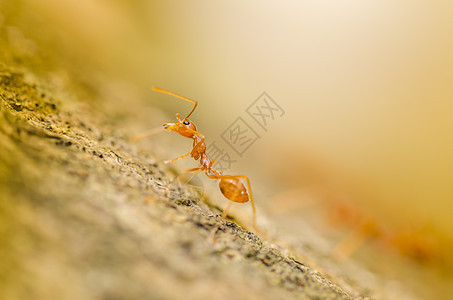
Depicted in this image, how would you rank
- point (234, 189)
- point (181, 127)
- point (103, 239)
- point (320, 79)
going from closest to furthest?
point (103, 239) → point (234, 189) → point (181, 127) → point (320, 79)

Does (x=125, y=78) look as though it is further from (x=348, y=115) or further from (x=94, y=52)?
(x=348, y=115)

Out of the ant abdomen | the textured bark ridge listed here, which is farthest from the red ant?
the textured bark ridge

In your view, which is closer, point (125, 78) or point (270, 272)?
point (270, 272)

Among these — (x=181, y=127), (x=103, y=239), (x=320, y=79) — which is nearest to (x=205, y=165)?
(x=181, y=127)

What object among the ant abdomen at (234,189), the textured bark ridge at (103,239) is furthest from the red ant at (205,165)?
the textured bark ridge at (103,239)

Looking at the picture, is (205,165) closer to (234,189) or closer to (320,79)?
(234,189)

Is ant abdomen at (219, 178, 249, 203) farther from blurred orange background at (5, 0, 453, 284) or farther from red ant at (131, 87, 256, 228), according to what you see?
blurred orange background at (5, 0, 453, 284)

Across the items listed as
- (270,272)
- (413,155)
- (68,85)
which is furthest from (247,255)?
(413,155)
